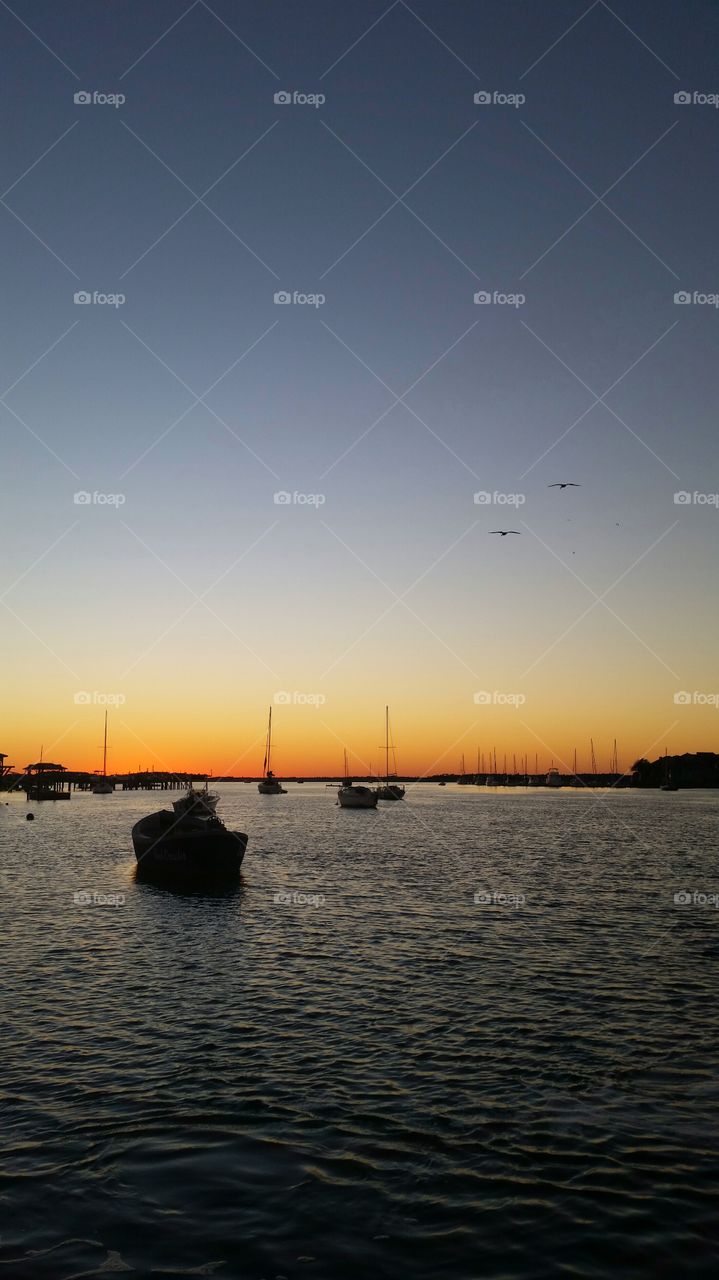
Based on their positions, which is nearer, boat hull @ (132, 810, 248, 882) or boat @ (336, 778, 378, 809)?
boat hull @ (132, 810, 248, 882)

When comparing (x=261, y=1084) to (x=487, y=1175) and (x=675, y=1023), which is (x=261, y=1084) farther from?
(x=675, y=1023)

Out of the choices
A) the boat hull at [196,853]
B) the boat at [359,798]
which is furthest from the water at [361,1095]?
the boat at [359,798]

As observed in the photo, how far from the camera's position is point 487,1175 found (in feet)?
30.5

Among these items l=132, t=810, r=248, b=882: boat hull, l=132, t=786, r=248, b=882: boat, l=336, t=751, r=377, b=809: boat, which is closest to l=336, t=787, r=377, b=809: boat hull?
l=336, t=751, r=377, b=809: boat

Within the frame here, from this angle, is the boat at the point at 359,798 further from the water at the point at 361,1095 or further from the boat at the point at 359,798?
the water at the point at 361,1095

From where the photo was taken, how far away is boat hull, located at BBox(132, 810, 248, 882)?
122 feet

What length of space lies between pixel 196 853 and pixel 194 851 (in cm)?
15

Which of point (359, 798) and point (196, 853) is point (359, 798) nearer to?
point (359, 798)

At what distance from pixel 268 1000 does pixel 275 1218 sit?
363 inches

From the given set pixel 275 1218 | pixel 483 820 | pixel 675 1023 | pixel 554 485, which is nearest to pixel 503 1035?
pixel 675 1023

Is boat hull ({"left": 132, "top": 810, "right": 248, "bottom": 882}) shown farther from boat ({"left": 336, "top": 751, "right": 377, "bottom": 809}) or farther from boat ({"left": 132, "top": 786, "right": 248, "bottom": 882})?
boat ({"left": 336, "top": 751, "right": 377, "bottom": 809})

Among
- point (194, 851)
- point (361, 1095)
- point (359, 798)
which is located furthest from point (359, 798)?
point (361, 1095)

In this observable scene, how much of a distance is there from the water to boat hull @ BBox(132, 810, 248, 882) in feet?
27.9

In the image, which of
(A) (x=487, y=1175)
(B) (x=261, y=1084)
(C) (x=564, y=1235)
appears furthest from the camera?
(B) (x=261, y=1084)
